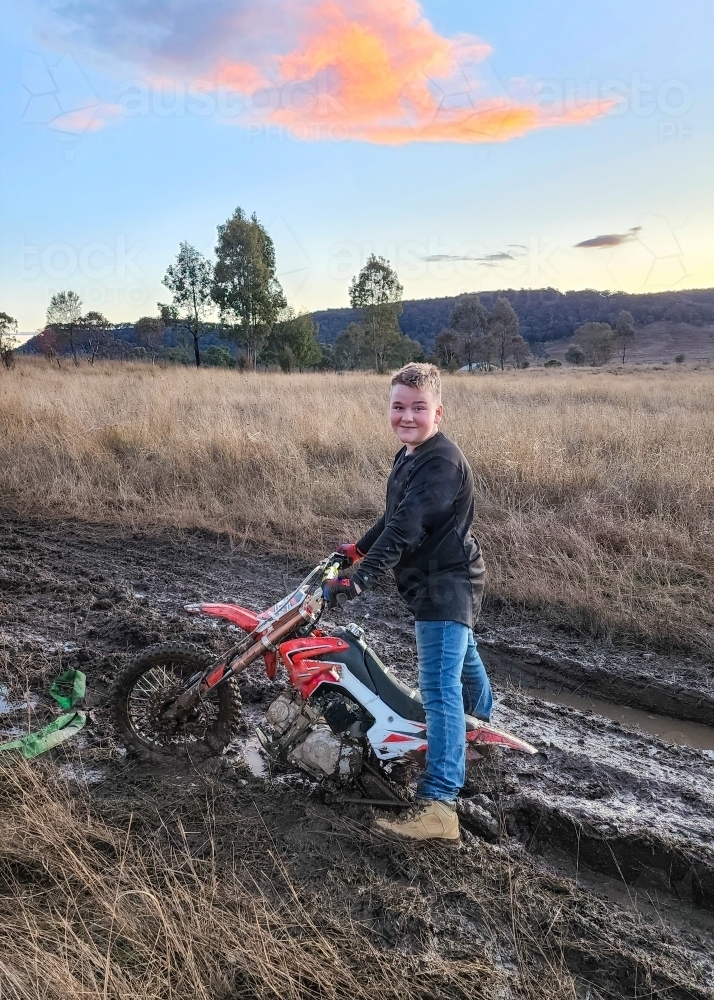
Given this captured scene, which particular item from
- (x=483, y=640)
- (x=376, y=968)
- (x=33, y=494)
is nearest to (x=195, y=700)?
(x=376, y=968)

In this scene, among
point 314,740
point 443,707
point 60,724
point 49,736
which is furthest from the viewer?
point 60,724

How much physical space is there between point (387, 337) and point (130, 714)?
40127 millimetres

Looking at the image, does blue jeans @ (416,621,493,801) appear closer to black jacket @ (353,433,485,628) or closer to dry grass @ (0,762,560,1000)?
black jacket @ (353,433,485,628)

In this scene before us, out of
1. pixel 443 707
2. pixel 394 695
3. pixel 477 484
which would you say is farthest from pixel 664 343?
pixel 443 707

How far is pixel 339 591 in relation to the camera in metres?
2.62

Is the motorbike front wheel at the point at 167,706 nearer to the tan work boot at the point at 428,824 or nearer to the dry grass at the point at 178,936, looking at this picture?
the dry grass at the point at 178,936

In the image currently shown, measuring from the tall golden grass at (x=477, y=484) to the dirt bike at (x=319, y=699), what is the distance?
96.2 inches

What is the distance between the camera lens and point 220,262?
36.4 metres

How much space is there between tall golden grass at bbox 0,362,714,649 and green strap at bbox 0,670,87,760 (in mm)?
2809

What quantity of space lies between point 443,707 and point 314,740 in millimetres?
622

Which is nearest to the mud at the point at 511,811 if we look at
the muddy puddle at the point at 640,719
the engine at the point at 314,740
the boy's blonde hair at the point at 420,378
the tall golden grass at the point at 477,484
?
the muddy puddle at the point at 640,719

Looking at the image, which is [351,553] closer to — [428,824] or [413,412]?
[413,412]

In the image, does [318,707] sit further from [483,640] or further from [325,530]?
[325,530]

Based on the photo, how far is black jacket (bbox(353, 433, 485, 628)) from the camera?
2.76 meters
